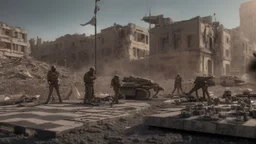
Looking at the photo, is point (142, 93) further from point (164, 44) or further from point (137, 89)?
point (164, 44)

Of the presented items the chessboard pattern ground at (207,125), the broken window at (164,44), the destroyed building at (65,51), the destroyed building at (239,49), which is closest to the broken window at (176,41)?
the broken window at (164,44)

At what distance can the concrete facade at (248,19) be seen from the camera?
5411 cm

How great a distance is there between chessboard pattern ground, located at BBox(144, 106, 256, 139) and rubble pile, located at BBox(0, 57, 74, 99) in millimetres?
12382

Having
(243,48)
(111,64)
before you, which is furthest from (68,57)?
(243,48)

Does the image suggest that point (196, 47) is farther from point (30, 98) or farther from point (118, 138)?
point (118, 138)

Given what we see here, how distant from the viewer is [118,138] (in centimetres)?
523

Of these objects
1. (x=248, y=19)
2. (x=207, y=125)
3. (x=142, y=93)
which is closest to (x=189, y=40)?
(x=142, y=93)

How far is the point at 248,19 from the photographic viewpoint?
2196 inches

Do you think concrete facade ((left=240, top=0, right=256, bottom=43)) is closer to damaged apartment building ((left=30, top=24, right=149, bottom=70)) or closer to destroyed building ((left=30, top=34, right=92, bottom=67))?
damaged apartment building ((left=30, top=24, right=149, bottom=70))

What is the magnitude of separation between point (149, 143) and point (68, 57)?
4874 cm

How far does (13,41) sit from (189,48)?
31.8m

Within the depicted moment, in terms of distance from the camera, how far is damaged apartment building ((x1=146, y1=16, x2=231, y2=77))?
1289 inches

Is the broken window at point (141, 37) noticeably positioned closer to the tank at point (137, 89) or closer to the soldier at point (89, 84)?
the tank at point (137, 89)

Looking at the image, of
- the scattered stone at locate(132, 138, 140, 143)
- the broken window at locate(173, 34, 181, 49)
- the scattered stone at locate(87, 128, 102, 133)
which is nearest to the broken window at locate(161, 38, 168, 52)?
the broken window at locate(173, 34, 181, 49)
